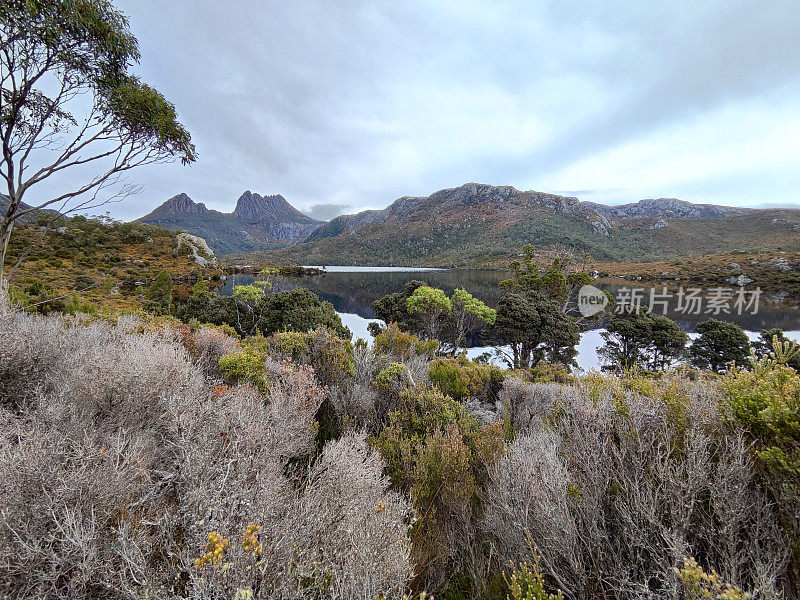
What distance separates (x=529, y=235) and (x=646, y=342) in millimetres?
121629

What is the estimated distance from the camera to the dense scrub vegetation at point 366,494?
2176 millimetres

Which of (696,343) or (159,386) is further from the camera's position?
(696,343)

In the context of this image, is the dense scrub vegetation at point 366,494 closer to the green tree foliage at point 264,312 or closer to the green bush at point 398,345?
the green bush at point 398,345

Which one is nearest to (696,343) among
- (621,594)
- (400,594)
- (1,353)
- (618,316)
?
(618,316)

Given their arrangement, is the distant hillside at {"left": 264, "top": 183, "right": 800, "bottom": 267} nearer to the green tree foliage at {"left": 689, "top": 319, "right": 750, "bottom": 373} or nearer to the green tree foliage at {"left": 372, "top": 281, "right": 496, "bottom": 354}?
the green tree foliage at {"left": 689, "top": 319, "right": 750, "bottom": 373}

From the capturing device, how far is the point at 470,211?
187m

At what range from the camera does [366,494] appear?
3.35 m

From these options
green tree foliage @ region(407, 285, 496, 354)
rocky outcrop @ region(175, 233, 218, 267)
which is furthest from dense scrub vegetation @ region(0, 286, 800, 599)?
rocky outcrop @ region(175, 233, 218, 267)

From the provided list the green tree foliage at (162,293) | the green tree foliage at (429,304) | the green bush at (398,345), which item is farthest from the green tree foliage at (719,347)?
the green tree foliage at (162,293)

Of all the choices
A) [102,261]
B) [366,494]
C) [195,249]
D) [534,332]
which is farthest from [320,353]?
[195,249]

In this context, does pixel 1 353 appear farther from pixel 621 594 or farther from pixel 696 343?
pixel 696 343

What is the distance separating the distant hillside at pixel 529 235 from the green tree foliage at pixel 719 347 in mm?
86215

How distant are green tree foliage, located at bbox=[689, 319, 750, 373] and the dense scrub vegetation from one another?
22.3 metres

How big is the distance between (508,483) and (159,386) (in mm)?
5511
